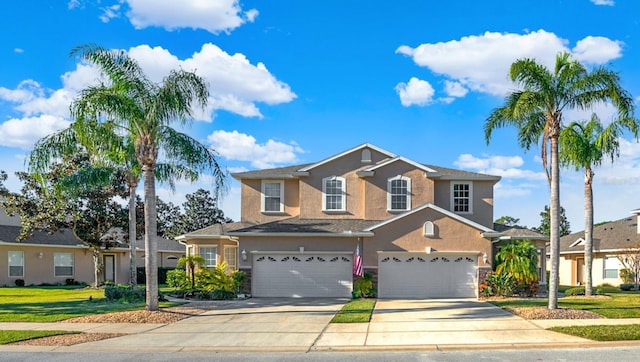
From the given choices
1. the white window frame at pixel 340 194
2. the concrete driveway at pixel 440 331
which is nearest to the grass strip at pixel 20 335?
the concrete driveway at pixel 440 331

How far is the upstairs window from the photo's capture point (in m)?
29.0

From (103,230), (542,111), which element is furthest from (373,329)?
(103,230)

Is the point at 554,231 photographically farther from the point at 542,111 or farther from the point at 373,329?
the point at 373,329

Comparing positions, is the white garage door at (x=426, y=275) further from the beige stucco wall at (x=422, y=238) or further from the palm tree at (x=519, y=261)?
the palm tree at (x=519, y=261)

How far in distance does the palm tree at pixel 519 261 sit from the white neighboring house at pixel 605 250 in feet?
36.1

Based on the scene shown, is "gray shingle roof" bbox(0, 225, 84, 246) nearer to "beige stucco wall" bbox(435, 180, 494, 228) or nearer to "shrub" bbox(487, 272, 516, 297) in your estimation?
"beige stucco wall" bbox(435, 180, 494, 228)

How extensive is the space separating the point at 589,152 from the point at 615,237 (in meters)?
14.8

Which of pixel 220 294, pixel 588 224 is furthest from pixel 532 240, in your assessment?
pixel 220 294

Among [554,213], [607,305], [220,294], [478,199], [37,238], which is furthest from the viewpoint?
[37,238]

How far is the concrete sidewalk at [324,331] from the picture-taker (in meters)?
13.5

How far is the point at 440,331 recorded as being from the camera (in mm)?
15344

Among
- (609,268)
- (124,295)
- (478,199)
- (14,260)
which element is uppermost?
(478,199)

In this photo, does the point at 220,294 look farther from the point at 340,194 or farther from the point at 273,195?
the point at 340,194

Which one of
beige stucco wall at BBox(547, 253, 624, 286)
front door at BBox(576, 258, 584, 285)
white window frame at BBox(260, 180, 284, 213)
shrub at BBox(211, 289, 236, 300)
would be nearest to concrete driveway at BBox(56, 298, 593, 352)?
shrub at BBox(211, 289, 236, 300)
